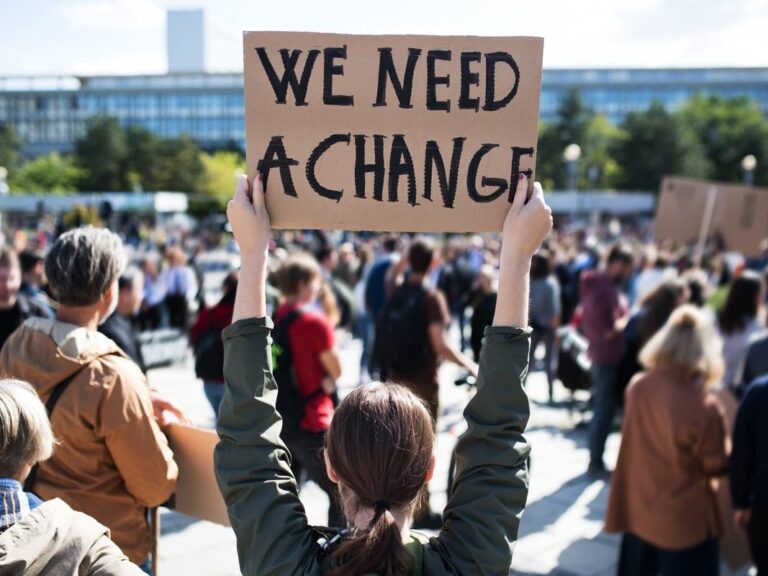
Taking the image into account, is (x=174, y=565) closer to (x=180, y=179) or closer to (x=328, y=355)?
(x=328, y=355)

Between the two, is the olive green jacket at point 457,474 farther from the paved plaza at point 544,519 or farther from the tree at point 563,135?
the tree at point 563,135

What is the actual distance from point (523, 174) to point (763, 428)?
207 cm

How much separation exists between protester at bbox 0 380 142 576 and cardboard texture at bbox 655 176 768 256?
10520 mm

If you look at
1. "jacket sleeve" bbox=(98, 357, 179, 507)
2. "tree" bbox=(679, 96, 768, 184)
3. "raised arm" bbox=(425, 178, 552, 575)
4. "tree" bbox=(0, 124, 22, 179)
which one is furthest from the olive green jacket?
"tree" bbox=(0, 124, 22, 179)

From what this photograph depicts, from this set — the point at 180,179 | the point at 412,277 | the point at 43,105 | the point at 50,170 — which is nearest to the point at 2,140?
the point at 50,170

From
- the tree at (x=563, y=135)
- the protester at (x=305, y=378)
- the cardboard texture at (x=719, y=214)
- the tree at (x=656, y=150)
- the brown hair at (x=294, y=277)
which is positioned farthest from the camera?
the tree at (x=563, y=135)

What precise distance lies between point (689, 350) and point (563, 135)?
71.5 metres

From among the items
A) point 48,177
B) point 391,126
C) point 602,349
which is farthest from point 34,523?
point 48,177

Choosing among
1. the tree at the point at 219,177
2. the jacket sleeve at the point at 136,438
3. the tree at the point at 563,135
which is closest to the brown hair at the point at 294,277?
the jacket sleeve at the point at 136,438

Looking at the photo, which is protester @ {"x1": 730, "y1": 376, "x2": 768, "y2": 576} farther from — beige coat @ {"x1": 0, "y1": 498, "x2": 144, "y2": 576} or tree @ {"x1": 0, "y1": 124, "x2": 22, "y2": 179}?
tree @ {"x1": 0, "y1": 124, "x2": 22, "y2": 179}

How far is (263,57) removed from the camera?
1.78 meters

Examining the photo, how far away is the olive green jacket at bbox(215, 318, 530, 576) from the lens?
4.72 ft

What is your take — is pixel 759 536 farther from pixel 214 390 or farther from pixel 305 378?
pixel 214 390

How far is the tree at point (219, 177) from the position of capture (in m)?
80.3
